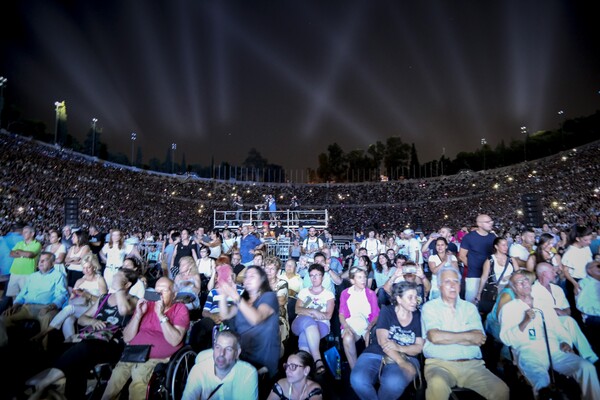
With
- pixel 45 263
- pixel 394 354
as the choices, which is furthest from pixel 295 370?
pixel 45 263

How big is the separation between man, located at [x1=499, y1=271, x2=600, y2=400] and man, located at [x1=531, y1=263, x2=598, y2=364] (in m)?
0.11

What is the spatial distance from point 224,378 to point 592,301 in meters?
5.17

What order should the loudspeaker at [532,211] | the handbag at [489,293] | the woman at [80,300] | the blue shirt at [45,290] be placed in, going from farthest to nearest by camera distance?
1. the loudspeaker at [532,211]
2. the handbag at [489,293]
3. the blue shirt at [45,290]
4. the woman at [80,300]

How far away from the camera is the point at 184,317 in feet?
12.0

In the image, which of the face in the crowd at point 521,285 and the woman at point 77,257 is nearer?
the face in the crowd at point 521,285

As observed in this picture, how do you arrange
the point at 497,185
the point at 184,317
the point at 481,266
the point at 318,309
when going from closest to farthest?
the point at 184,317 < the point at 318,309 < the point at 481,266 < the point at 497,185

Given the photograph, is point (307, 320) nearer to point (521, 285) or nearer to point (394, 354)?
point (394, 354)

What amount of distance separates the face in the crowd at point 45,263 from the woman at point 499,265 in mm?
7092

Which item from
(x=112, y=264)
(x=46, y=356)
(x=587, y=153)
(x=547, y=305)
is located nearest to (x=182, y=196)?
(x=112, y=264)

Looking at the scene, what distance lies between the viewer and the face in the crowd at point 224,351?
9.21 ft

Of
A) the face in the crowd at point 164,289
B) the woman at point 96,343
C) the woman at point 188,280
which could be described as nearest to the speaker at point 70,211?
the woman at point 188,280

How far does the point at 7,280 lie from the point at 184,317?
4.43 meters

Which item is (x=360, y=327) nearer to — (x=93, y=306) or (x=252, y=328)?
(x=252, y=328)

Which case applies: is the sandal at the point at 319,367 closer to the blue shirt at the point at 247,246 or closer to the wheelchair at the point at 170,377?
the wheelchair at the point at 170,377
